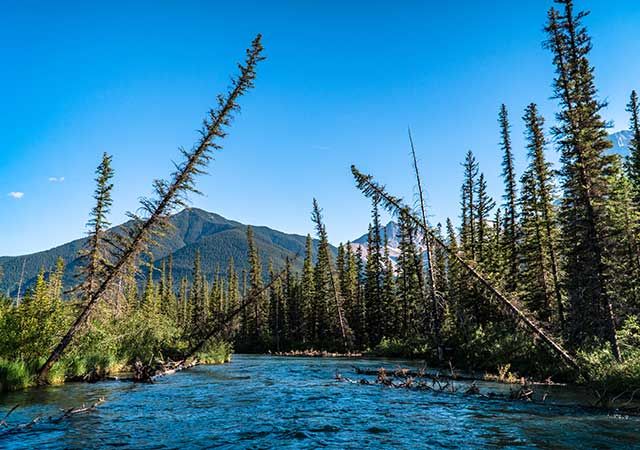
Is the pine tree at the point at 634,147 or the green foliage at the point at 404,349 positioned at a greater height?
the pine tree at the point at 634,147

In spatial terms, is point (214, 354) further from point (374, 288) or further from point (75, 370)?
point (374, 288)

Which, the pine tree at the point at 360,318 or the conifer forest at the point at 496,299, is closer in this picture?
the conifer forest at the point at 496,299

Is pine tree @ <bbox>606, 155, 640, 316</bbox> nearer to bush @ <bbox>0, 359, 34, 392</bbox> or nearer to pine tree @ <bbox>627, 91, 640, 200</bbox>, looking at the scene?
pine tree @ <bbox>627, 91, 640, 200</bbox>

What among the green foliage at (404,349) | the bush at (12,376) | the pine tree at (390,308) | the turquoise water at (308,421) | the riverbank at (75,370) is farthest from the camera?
the pine tree at (390,308)

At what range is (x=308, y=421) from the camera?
1311 cm

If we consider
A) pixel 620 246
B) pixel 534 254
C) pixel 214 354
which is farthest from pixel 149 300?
pixel 620 246

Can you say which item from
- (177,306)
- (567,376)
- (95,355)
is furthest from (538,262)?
(177,306)

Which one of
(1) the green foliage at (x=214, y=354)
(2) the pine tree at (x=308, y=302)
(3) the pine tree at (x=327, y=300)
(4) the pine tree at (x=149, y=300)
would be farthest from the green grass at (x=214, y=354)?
(2) the pine tree at (x=308, y=302)

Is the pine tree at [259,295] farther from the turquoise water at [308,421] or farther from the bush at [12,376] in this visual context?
the turquoise water at [308,421]

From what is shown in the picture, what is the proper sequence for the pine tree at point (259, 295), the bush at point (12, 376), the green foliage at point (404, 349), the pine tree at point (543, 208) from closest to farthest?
the bush at point (12, 376)
the pine tree at point (543, 208)
the green foliage at point (404, 349)
the pine tree at point (259, 295)

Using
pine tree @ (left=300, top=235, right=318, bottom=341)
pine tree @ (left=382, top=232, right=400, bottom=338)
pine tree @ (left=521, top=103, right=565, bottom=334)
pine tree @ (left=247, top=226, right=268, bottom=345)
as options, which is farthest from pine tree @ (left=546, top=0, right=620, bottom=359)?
pine tree @ (left=247, top=226, right=268, bottom=345)

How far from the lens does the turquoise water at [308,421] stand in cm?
1051

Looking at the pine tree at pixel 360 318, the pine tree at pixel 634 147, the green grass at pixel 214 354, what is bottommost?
the green grass at pixel 214 354

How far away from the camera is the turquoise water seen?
34.5 ft
